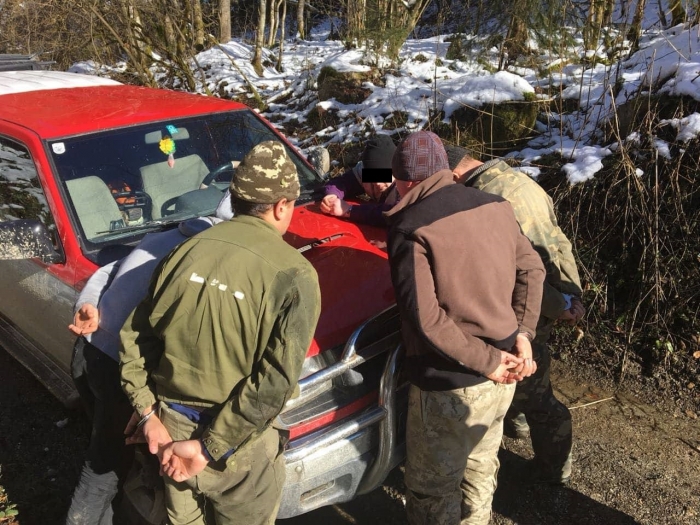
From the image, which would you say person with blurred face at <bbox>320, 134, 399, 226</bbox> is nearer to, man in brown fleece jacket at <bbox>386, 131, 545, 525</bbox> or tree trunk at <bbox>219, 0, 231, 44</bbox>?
man in brown fleece jacket at <bbox>386, 131, 545, 525</bbox>

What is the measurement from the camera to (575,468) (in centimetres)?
336

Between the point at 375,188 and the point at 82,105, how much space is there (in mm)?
1932

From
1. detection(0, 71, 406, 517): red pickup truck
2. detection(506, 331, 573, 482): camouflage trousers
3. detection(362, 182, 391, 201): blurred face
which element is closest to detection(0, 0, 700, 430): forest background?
detection(506, 331, 573, 482): camouflage trousers

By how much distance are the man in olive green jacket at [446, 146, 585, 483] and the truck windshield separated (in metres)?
1.36

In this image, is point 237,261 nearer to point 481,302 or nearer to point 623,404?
point 481,302

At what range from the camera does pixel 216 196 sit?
352cm

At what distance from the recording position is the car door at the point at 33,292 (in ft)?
10.4

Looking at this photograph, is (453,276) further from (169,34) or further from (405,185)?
(169,34)

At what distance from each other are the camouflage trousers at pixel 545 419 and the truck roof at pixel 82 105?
2.59 m

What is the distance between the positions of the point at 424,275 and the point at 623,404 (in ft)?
8.21

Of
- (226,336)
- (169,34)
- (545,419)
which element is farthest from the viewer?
(169,34)

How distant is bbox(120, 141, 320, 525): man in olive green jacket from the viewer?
6.00ft

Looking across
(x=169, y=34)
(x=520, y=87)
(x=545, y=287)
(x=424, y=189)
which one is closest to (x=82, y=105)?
(x=424, y=189)

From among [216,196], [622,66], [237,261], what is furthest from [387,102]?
[237,261]
